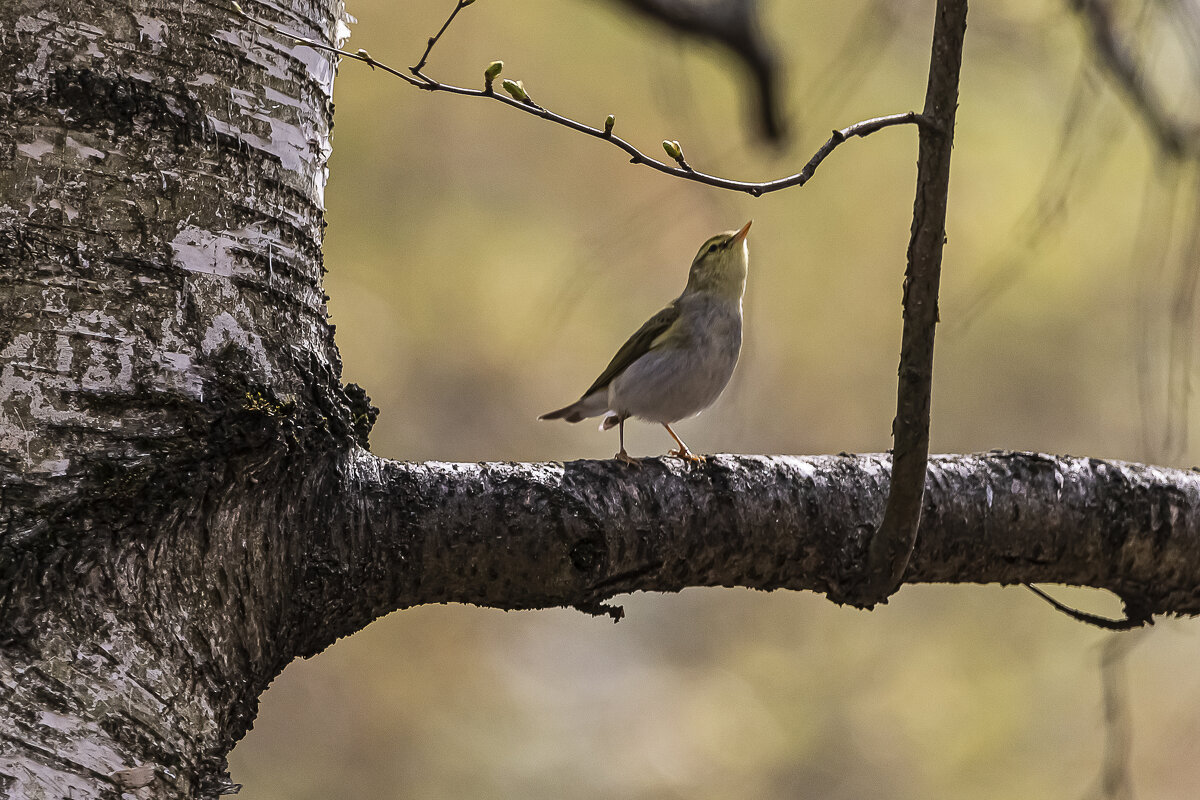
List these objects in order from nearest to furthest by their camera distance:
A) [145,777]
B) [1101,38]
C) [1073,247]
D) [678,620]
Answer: [145,777] → [1101,38] → [1073,247] → [678,620]

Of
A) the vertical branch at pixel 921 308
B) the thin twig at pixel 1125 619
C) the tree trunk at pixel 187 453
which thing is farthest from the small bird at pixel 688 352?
the tree trunk at pixel 187 453

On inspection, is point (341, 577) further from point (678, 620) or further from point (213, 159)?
point (678, 620)

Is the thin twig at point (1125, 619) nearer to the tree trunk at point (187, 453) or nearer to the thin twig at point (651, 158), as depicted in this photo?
the tree trunk at point (187, 453)

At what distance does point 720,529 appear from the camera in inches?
63.4

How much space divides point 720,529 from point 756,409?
166 inches

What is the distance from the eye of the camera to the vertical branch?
1.28 meters

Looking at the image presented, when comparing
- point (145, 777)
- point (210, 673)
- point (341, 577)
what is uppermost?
point (341, 577)

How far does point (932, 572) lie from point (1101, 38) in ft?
3.83

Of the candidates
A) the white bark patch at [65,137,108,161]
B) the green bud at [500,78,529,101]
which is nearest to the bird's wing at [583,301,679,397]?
the green bud at [500,78,529,101]

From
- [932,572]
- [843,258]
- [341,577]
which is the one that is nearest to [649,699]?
[843,258]

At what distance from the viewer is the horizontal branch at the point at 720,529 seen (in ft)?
4.60

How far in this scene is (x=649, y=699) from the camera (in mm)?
6188

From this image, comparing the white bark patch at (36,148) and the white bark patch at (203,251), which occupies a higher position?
the white bark patch at (36,148)

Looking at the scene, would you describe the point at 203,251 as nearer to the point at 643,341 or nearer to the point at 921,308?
the point at 921,308
